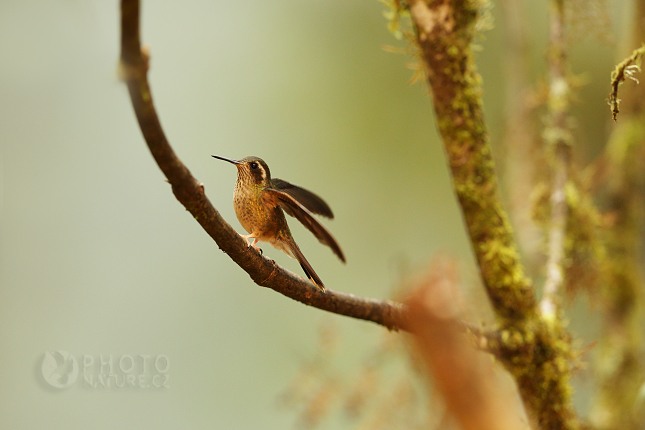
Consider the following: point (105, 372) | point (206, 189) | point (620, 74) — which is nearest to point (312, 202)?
point (620, 74)

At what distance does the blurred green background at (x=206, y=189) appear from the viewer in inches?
95.3

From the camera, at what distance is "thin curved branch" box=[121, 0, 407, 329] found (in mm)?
600

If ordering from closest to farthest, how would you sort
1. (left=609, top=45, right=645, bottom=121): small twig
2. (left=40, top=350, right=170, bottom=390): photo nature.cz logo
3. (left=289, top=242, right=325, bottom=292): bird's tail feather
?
(left=609, top=45, right=645, bottom=121): small twig
(left=289, top=242, right=325, bottom=292): bird's tail feather
(left=40, top=350, right=170, bottom=390): photo nature.cz logo

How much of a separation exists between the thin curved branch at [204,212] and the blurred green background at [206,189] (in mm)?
1121

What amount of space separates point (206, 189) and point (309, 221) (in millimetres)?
1781

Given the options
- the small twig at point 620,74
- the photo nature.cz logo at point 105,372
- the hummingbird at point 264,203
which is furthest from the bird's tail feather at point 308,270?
the photo nature.cz logo at point 105,372

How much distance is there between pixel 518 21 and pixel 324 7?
1.58 m

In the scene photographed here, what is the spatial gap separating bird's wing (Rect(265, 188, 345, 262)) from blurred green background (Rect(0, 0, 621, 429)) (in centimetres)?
103

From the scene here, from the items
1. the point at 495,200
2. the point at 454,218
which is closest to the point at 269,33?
the point at 454,218

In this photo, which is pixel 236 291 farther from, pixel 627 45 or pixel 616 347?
pixel 627 45

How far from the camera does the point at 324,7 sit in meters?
3.84

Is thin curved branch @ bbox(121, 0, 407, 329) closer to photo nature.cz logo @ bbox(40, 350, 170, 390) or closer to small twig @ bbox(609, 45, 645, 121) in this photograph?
small twig @ bbox(609, 45, 645, 121)

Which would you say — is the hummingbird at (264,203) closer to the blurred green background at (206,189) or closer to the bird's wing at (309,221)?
the bird's wing at (309,221)

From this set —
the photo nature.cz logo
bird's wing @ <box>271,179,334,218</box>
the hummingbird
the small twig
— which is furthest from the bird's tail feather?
the photo nature.cz logo
